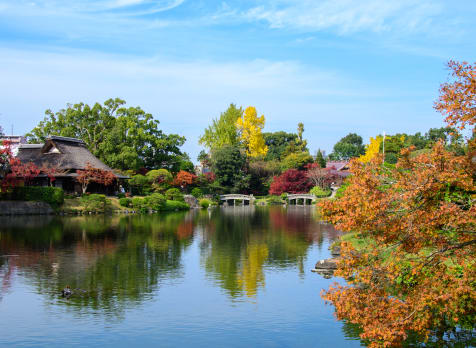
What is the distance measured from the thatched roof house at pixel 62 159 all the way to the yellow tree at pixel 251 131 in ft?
90.1

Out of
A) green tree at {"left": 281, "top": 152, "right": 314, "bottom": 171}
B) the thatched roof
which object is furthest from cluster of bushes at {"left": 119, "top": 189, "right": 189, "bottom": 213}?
green tree at {"left": 281, "top": 152, "right": 314, "bottom": 171}

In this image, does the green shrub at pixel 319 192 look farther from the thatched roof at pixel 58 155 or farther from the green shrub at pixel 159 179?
the thatched roof at pixel 58 155

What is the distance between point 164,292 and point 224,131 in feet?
194

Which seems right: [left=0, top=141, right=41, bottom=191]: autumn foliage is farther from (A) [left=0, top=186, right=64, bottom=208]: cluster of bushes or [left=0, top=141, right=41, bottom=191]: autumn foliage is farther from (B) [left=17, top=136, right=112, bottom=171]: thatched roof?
(B) [left=17, top=136, right=112, bottom=171]: thatched roof

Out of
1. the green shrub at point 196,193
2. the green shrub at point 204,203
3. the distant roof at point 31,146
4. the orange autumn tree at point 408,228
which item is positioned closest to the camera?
the orange autumn tree at point 408,228

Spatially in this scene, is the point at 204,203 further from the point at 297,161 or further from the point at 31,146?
the point at 31,146

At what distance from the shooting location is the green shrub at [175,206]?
5012cm

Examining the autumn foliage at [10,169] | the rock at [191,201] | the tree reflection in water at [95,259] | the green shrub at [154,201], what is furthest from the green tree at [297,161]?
the tree reflection in water at [95,259]

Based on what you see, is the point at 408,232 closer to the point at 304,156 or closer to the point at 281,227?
the point at 281,227

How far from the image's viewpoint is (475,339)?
34.7ft

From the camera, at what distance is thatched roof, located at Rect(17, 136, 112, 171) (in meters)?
46.6

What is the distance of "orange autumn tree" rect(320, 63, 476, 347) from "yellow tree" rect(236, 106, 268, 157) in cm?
6400

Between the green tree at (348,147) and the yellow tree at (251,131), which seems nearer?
the yellow tree at (251,131)

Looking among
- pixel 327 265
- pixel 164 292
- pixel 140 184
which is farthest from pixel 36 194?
pixel 327 265
